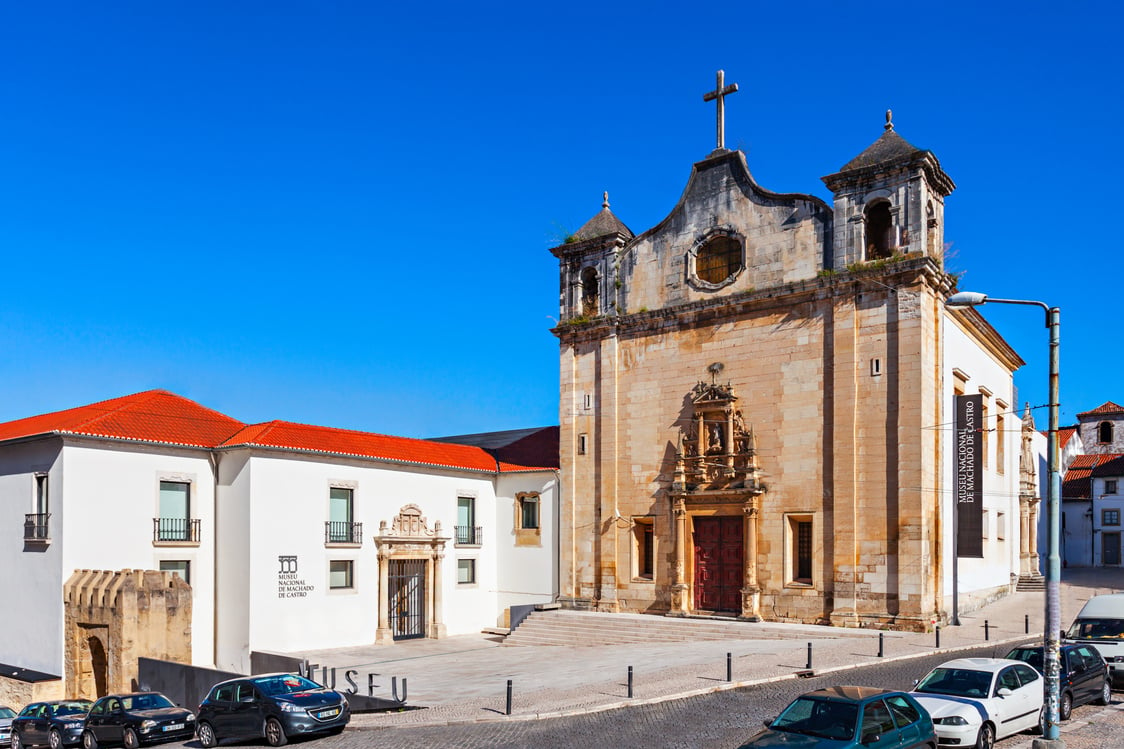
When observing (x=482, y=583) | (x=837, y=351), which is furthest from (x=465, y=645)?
(x=837, y=351)

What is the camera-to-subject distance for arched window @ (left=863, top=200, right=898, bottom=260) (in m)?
31.7

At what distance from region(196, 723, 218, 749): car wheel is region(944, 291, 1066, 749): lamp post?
1538cm

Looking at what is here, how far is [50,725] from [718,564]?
804 inches

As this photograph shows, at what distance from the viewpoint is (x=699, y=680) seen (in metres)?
22.0

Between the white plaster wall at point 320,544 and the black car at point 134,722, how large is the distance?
8.70 metres

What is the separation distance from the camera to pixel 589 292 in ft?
128

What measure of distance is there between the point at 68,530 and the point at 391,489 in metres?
11.1

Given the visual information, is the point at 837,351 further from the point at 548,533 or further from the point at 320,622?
the point at 320,622

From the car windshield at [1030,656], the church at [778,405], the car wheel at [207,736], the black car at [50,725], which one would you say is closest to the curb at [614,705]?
the car wheel at [207,736]

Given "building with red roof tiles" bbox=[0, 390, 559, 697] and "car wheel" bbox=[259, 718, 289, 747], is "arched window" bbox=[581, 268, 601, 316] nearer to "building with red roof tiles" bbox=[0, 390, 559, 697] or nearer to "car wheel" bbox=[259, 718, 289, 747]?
"building with red roof tiles" bbox=[0, 390, 559, 697]

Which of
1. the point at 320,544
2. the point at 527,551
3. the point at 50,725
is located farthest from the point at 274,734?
the point at 527,551

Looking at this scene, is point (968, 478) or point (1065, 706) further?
point (968, 478)

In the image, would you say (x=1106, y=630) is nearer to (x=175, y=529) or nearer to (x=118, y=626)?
(x=118, y=626)

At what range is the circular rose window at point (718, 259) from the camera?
34.7m
